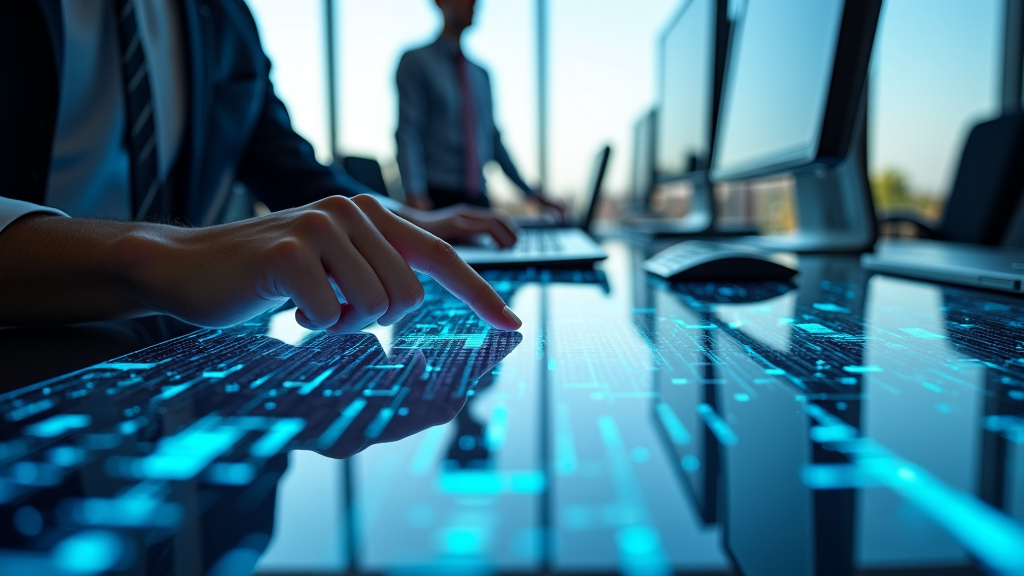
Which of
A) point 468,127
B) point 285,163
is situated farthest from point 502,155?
point 285,163

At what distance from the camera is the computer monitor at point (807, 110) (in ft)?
2.72

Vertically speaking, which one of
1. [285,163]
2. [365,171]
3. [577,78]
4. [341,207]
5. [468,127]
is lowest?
[341,207]

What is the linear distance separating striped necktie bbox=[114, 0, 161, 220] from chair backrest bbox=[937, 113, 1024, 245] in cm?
261

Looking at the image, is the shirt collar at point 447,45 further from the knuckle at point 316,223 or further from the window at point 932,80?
the window at point 932,80

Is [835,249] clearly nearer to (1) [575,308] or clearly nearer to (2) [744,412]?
(1) [575,308]

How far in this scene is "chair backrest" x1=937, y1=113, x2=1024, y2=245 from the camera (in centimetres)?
225

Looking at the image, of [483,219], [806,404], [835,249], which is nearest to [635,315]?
[806,404]

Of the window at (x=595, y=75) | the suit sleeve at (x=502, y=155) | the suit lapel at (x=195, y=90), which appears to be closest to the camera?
the suit lapel at (x=195, y=90)

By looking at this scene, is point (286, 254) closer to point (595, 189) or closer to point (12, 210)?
point (12, 210)

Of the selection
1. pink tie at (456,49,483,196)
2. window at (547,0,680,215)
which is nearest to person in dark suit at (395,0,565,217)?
pink tie at (456,49,483,196)

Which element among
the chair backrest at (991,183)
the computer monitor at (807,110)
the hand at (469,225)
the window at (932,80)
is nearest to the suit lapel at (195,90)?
the hand at (469,225)

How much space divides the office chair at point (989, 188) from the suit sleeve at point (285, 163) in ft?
6.38

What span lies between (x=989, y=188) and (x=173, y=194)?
266cm

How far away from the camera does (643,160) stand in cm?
283
